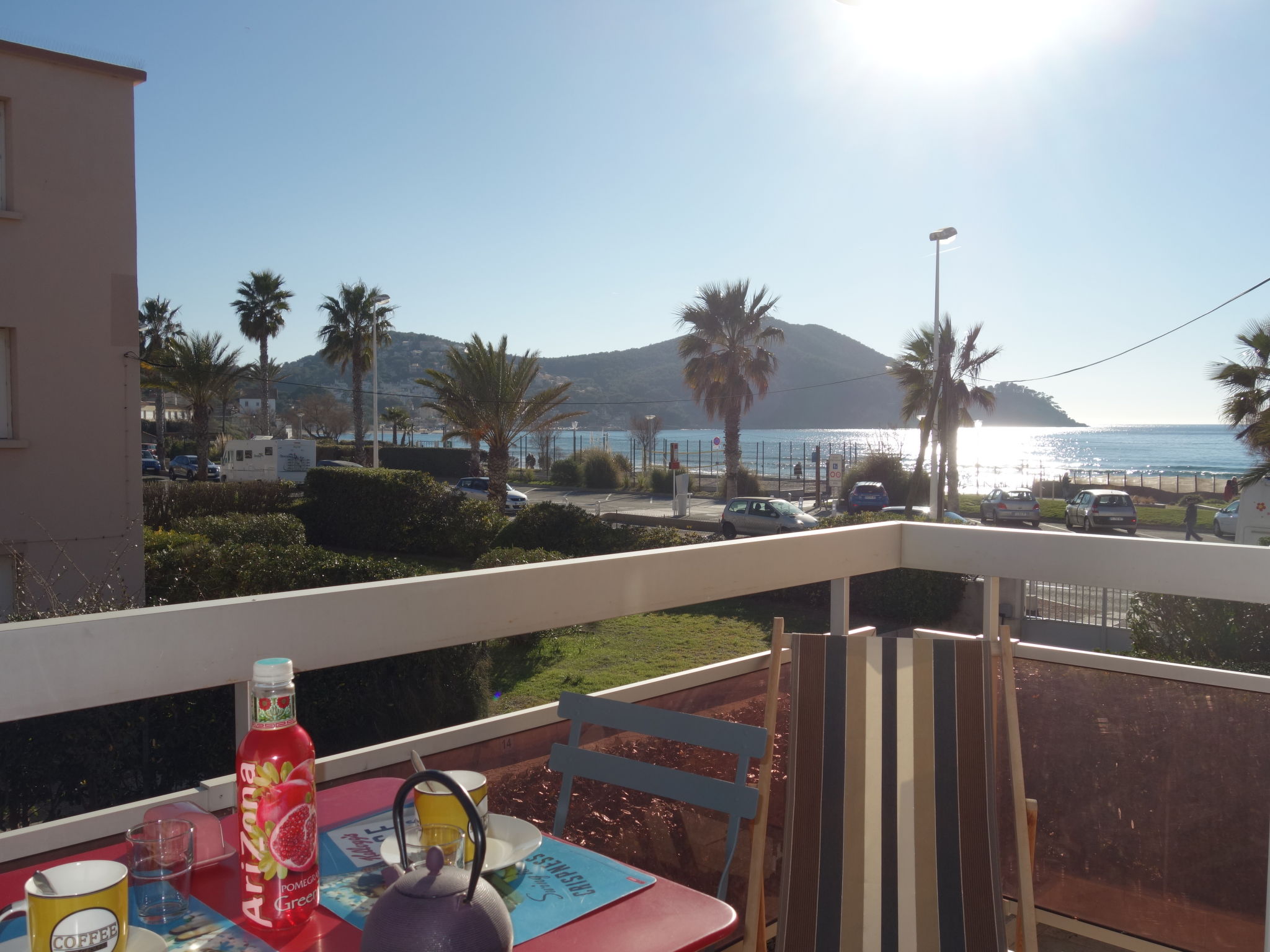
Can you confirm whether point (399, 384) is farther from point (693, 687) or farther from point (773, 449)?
point (693, 687)

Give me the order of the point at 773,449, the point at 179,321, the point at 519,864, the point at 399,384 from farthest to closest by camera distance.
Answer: the point at 773,449, the point at 399,384, the point at 179,321, the point at 519,864

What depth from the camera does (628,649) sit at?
1111 cm

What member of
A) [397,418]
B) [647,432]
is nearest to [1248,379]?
[647,432]

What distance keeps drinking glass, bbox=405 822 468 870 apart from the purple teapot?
0.12 metres

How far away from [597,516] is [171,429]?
188 feet

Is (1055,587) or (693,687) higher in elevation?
(693,687)

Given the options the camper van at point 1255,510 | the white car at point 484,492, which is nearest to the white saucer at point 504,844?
the camper van at point 1255,510

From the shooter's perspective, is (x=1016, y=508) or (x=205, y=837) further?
(x=1016, y=508)

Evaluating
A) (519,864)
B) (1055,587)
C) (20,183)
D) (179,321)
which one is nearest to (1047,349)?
(179,321)

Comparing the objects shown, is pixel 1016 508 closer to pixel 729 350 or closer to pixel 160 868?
pixel 729 350

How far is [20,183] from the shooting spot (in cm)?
1059

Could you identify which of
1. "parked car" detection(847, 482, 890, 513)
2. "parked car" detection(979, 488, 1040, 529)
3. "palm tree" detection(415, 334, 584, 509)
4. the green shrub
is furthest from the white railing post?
"parked car" detection(847, 482, 890, 513)

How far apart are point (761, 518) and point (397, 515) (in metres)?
9.38

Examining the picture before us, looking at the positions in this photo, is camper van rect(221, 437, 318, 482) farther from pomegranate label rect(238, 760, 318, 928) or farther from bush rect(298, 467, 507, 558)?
pomegranate label rect(238, 760, 318, 928)
